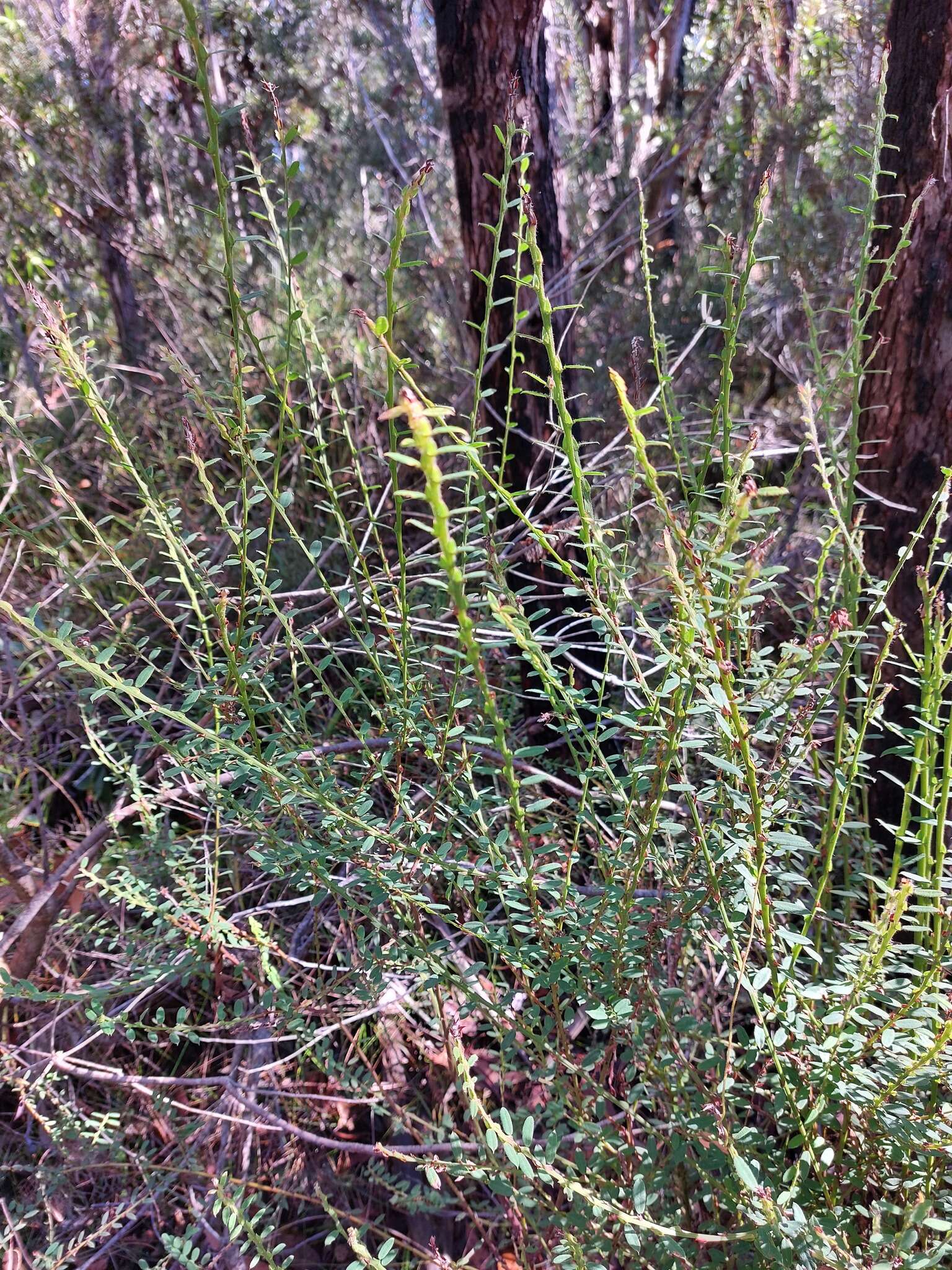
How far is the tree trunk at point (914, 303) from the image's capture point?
5.37 feet

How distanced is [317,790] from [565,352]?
1.56m

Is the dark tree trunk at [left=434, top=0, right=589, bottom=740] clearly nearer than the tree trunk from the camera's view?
No

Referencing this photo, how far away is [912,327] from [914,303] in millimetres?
46

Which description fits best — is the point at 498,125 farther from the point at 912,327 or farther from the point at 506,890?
the point at 506,890

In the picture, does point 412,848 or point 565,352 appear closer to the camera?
point 412,848

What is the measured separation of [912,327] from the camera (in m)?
1.71

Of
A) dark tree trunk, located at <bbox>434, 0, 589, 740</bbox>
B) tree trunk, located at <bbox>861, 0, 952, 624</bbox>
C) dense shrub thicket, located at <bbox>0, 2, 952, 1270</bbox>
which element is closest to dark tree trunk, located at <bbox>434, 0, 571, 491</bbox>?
dark tree trunk, located at <bbox>434, 0, 589, 740</bbox>

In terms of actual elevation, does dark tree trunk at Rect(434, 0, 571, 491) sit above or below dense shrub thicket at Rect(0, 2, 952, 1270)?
above

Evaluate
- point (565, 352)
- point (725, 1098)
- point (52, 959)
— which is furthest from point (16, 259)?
point (725, 1098)

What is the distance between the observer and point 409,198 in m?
0.81

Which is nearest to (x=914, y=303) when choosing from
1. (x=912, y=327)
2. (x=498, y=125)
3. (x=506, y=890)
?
(x=912, y=327)

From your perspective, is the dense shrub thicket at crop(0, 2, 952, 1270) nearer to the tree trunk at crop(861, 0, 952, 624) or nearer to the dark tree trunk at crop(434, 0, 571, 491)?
the dark tree trunk at crop(434, 0, 571, 491)

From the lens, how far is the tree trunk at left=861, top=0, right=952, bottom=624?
1.64 metres

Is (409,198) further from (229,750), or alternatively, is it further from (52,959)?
(52,959)
